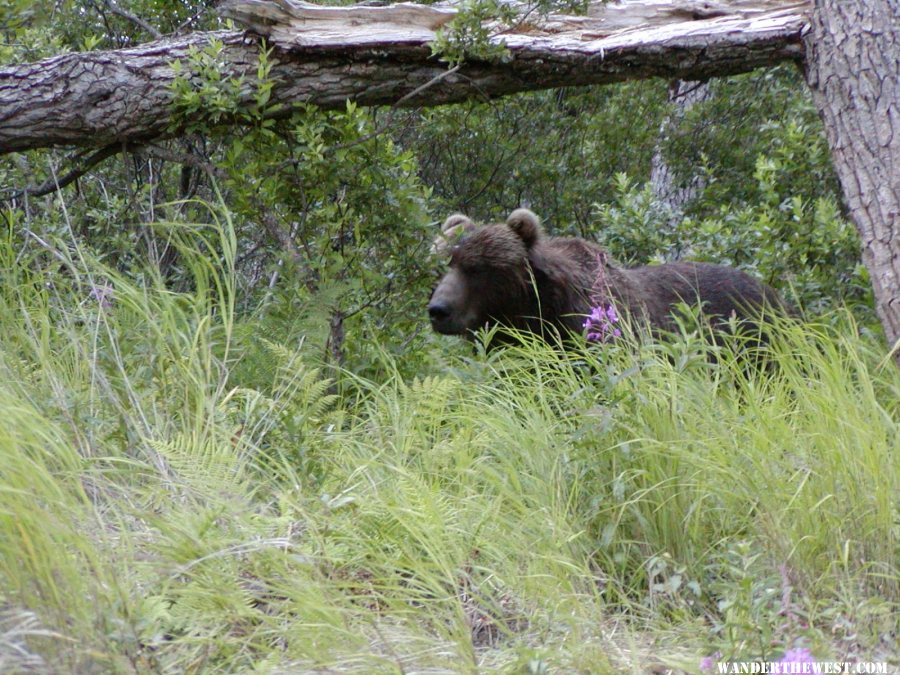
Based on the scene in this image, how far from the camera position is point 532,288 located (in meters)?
6.71

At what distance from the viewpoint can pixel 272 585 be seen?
2.90 meters

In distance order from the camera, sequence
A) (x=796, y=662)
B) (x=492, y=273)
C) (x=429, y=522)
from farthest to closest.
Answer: (x=492, y=273) → (x=429, y=522) → (x=796, y=662)

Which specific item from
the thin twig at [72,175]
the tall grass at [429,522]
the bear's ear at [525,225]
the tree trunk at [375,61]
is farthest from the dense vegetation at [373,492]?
the bear's ear at [525,225]

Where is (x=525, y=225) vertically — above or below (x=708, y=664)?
above

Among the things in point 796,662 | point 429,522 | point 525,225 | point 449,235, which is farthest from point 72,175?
point 796,662

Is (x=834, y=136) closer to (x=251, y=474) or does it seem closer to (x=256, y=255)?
(x=251, y=474)

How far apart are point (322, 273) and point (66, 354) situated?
67.0 inches

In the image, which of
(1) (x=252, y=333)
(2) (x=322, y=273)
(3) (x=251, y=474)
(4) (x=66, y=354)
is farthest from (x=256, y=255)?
(3) (x=251, y=474)

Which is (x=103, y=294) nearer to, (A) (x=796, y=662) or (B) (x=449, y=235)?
(B) (x=449, y=235)

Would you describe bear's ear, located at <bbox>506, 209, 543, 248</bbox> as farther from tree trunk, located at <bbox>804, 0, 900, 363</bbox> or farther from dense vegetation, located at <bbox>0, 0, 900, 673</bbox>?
tree trunk, located at <bbox>804, 0, 900, 363</bbox>

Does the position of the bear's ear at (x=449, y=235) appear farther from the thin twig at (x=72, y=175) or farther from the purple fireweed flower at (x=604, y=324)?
the thin twig at (x=72, y=175)

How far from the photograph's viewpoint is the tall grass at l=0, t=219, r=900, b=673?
2.64m

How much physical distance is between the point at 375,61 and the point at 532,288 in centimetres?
173

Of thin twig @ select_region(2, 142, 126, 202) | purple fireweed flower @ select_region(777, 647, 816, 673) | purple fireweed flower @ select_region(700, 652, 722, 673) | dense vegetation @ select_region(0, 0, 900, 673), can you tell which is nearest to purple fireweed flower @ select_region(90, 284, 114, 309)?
dense vegetation @ select_region(0, 0, 900, 673)
